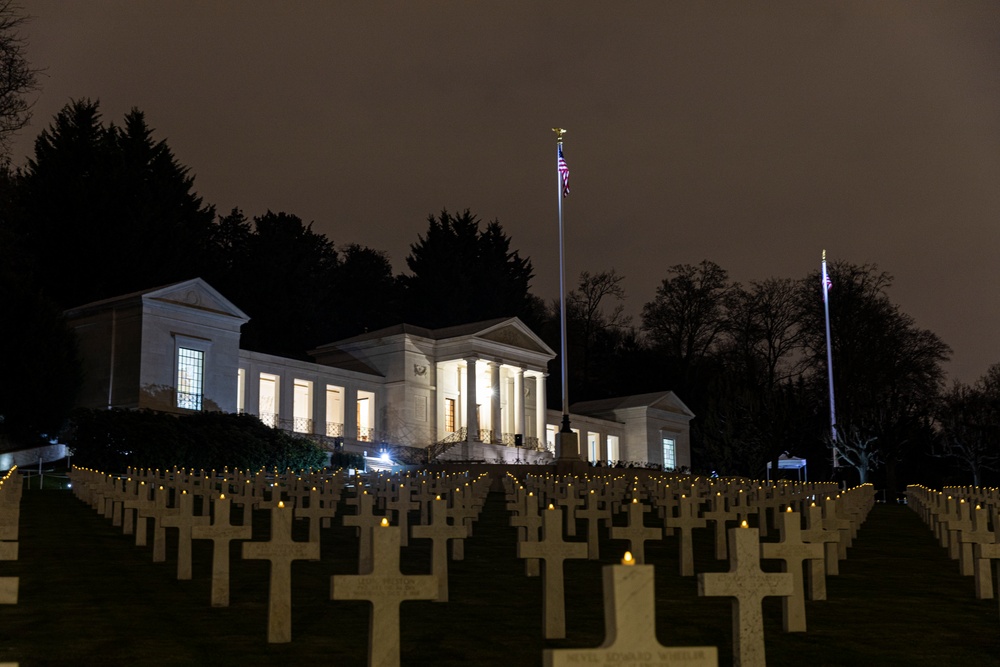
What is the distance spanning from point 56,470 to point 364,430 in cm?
2252

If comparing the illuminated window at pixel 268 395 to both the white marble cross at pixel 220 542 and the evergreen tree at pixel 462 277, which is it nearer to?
the evergreen tree at pixel 462 277

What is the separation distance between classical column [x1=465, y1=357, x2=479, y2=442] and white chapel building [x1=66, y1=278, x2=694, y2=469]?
0.20ft

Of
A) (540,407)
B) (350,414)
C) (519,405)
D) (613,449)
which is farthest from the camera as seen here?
(613,449)

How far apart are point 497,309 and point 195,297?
38.2 m

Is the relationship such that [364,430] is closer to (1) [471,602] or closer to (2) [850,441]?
(2) [850,441]

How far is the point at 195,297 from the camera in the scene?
46.8 metres

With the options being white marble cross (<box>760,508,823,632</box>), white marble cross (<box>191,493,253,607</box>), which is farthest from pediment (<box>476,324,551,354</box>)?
white marble cross (<box>760,508,823,632</box>)

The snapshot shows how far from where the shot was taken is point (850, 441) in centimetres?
5359

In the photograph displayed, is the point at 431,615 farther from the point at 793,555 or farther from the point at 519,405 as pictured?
the point at 519,405

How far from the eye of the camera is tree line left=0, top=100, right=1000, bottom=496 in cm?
5731

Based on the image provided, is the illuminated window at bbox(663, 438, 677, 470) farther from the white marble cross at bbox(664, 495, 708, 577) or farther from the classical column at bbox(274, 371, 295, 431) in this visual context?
the white marble cross at bbox(664, 495, 708, 577)

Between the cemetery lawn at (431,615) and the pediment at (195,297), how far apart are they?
101 feet

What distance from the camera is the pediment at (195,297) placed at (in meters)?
45.4

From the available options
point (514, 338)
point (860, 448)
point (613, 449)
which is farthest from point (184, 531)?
point (613, 449)
